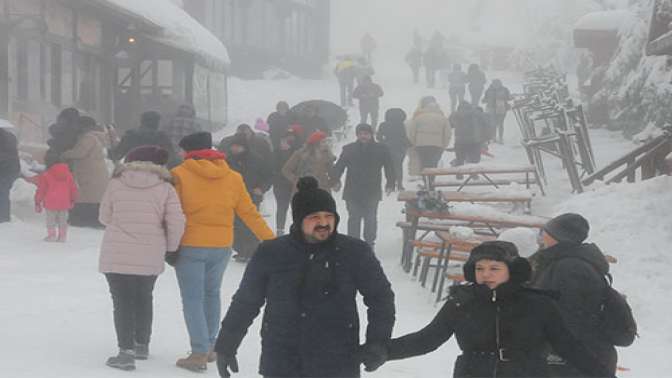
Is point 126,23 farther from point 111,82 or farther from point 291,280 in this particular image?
point 291,280

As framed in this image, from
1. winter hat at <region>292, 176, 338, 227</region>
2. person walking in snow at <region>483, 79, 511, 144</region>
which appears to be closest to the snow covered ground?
winter hat at <region>292, 176, 338, 227</region>

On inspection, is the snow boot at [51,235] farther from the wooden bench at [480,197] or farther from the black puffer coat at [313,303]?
the black puffer coat at [313,303]

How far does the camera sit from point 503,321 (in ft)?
14.6

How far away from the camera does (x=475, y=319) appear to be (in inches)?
177

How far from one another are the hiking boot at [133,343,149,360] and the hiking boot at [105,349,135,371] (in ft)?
1.11

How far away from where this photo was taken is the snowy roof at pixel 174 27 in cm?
2242

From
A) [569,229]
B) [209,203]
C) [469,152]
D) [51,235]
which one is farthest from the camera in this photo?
[469,152]

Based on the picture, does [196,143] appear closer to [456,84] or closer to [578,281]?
[578,281]

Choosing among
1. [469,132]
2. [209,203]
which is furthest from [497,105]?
[209,203]

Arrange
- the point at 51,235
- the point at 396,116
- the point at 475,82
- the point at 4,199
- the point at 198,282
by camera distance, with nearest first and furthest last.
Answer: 1. the point at 198,282
2. the point at 51,235
3. the point at 4,199
4. the point at 396,116
5. the point at 475,82

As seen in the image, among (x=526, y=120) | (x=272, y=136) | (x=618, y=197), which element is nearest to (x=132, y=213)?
(x=618, y=197)

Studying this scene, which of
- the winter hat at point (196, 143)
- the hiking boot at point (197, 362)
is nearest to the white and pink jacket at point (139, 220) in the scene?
the winter hat at point (196, 143)

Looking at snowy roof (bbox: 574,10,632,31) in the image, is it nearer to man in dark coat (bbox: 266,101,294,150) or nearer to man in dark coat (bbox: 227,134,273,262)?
man in dark coat (bbox: 266,101,294,150)

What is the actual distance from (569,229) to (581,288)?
0.35m
